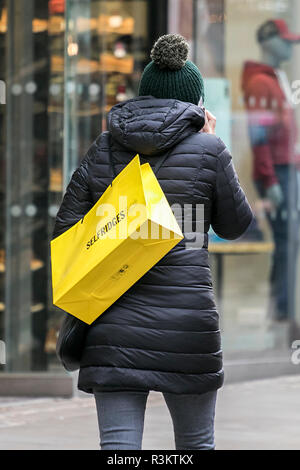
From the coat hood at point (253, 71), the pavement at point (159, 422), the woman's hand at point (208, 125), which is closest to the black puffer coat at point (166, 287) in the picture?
the woman's hand at point (208, 125)

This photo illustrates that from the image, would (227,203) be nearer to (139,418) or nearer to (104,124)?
(139,418)

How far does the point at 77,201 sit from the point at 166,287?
42cm

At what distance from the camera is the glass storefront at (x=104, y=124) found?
8039mm

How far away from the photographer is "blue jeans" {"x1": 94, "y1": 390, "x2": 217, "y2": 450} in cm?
345

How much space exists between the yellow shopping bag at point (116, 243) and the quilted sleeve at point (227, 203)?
0.79ft

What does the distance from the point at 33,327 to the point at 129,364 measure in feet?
15.8

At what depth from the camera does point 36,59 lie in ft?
26.5

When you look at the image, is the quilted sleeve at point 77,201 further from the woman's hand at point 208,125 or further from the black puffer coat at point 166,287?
the woman's hand at point 208,125

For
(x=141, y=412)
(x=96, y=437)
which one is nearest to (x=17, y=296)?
(x=96, y=437)

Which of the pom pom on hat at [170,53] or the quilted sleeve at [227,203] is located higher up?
the pom pom on hat at [170,53]

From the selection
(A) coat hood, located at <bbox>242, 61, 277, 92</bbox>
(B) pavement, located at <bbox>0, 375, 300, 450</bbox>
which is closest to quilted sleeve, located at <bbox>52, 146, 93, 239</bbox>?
(B) pavement, located at <bbox>0, 375, 300, 450</bbox>

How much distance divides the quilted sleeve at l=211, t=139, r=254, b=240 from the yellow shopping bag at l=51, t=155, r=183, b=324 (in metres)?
0.24

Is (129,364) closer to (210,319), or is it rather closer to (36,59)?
(210,319)

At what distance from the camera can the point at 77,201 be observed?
364cm
